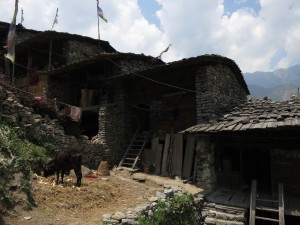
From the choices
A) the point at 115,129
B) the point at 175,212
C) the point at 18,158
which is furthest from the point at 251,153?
the point at 18,158

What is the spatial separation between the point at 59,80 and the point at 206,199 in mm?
12790

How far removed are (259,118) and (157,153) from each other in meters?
5.91

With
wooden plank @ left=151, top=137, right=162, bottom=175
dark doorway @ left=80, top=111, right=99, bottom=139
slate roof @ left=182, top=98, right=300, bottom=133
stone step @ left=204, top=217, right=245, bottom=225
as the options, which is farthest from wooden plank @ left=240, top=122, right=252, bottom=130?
dark doorway @ left=80, top=111, right=99, bottom=139

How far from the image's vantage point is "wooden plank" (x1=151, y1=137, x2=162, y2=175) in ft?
49.1

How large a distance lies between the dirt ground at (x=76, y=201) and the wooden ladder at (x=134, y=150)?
4.33 m

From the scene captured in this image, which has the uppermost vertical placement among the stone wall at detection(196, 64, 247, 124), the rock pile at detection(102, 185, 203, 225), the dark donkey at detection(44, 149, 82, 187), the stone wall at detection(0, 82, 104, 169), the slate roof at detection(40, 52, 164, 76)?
the slate roof at detection(40, 52, 164, 76)

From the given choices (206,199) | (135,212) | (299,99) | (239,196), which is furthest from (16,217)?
(299,99)

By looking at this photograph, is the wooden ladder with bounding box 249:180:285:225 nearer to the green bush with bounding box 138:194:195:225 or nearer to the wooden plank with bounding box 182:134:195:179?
the green bush with bounding box 138:194:195:225

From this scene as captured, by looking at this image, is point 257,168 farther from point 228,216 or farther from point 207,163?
point 228,216

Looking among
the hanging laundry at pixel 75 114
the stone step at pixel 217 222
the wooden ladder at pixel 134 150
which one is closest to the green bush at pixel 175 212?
the stone step at pixel 217 222

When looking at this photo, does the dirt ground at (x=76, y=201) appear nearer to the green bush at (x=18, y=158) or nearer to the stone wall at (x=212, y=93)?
the green bush at (x=18, y=158)

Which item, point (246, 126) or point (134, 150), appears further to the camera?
point (134, 150)

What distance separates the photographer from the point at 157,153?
15.2 m

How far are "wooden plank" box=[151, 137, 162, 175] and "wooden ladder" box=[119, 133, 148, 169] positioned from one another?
655mm
